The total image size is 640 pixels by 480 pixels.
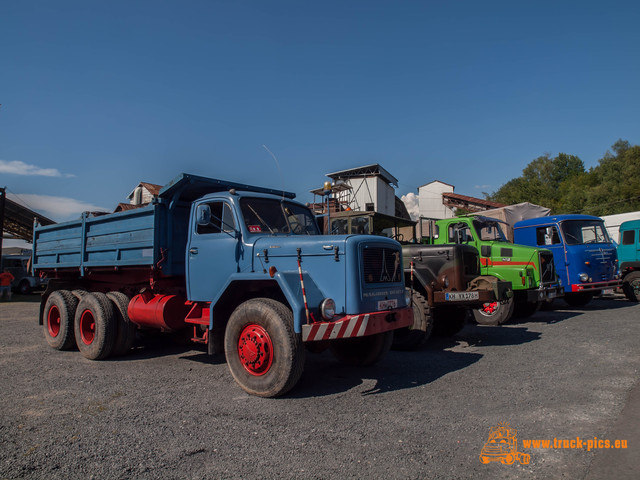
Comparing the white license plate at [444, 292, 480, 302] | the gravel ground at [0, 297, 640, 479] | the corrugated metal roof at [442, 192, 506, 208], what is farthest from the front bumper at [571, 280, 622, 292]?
the corrugated metal roof at [442, 192, 506, 208]

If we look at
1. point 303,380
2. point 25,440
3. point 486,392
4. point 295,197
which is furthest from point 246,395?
point 295,197

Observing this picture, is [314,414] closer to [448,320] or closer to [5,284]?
[448,320]

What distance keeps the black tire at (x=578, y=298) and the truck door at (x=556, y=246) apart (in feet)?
4.94

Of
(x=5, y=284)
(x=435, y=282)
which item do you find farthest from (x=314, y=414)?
(x=5, y=284)

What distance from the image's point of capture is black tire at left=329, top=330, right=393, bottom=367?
579 centimetres

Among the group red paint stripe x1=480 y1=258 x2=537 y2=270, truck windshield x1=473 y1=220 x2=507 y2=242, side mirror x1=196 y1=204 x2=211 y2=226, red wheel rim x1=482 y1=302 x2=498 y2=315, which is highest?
truck windshield x1=473 y1=220 x2=507 y2=242

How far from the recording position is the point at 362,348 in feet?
19.6

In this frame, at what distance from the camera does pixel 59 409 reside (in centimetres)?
433

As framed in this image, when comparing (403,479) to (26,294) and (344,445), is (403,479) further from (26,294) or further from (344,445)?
(26,294)

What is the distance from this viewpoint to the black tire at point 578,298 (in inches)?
503

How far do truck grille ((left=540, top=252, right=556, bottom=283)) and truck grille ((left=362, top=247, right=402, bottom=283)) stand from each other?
607 centimetres

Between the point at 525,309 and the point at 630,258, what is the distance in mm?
6066

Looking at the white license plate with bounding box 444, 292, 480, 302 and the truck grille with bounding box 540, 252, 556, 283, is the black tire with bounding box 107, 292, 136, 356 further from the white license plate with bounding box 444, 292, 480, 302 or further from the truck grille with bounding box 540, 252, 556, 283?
the truck grille with bounding box 540, 252, 556, 283

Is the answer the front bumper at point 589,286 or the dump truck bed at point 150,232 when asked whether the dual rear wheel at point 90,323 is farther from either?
the front bumper at point 589,286
